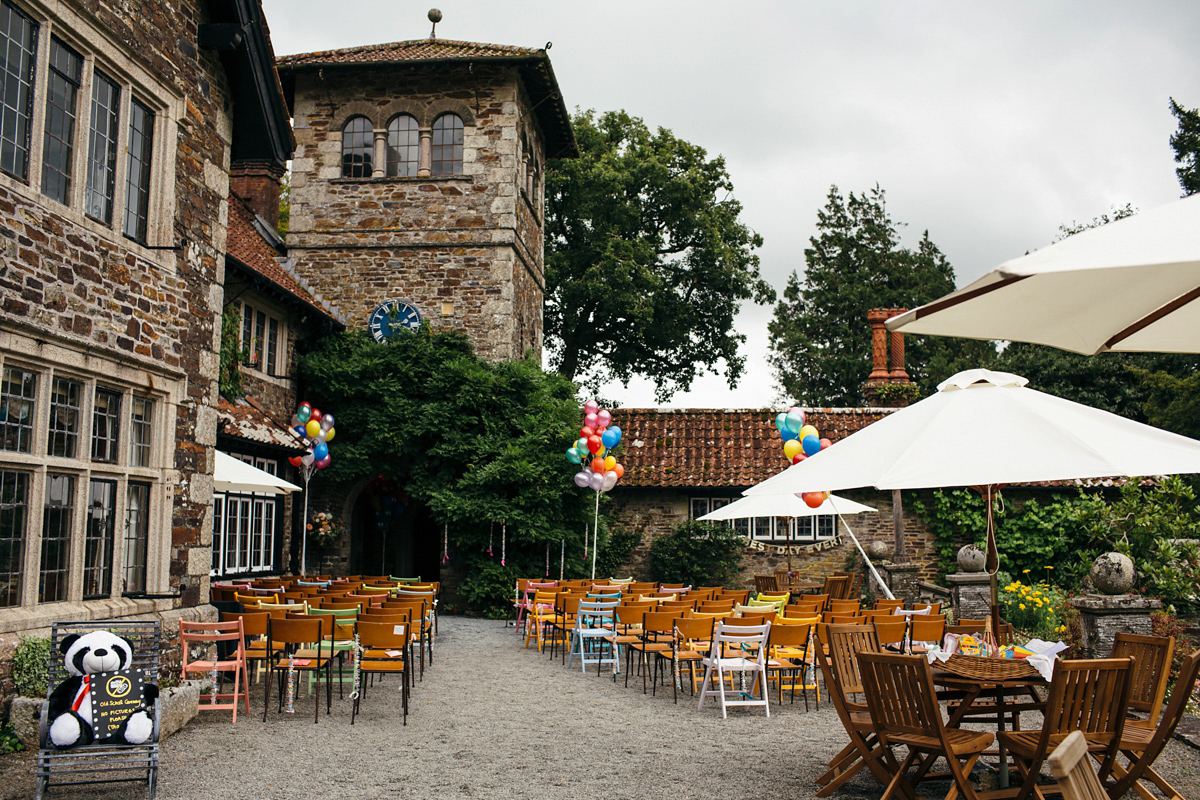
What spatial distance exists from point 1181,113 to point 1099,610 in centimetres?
2820

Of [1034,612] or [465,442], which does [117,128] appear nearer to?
[465,442]

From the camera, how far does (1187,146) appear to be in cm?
2983

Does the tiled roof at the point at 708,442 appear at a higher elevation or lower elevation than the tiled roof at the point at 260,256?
lower

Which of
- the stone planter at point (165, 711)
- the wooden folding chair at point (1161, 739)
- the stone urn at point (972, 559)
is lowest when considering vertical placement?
the stone planter at point (165, 711)

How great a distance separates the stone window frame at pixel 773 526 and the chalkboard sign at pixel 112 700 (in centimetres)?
1471

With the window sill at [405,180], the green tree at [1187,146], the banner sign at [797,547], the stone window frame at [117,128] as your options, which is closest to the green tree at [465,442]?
the window sill at [405,180]

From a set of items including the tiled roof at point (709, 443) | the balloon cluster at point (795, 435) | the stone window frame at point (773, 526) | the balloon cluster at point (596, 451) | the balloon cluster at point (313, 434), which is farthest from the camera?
the stone window frame at point (773, 526)

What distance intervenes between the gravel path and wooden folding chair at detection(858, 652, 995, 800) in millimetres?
827

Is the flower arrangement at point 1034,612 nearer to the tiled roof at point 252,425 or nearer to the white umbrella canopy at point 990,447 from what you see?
the white umbrella canopy at point 990,447

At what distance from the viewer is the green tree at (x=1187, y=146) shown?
2959 cm

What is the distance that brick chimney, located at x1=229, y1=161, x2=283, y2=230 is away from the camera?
2097 cm

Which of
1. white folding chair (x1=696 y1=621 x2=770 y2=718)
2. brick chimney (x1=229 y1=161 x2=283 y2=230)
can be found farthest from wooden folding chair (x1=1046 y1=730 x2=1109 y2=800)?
brick chimney (x1=229 y1=161 x2=283 y2=230)

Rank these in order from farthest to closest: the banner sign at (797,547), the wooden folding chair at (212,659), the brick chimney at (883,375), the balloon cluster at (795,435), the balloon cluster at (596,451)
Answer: the brick chimney at (883,375) → the banner sign at (797,547) → the balloon cluster at (596,451) → the balloon cluster at (795,435) → the wooden folding chair at (212,659)

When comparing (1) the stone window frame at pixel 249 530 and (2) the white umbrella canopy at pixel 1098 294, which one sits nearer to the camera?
(2) the white umbrella canopy at pixel 1098 294
